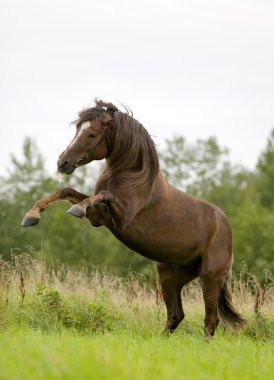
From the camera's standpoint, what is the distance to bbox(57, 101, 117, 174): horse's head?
756 centimetres

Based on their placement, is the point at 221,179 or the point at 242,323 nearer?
the point at 242,323

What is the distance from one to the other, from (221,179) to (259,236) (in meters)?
15.8

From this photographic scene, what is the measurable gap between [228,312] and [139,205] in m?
2.39

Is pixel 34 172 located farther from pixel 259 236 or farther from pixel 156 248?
pixel 156 248

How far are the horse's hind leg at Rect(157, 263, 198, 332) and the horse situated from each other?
20 centimetres

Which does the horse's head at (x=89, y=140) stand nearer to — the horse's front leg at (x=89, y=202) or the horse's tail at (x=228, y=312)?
the horse's front leg at (x=89, y=202)

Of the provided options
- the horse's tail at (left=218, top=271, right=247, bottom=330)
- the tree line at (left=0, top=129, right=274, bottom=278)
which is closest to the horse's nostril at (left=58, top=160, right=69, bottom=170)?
the horse's tail at (left=218, top=271, right=247, bottom=330)

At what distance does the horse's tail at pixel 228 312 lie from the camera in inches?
362

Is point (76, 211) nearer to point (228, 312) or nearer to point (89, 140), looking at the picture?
point (89, 140)

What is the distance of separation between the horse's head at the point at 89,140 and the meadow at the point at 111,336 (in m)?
1.95

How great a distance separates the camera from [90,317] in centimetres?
938

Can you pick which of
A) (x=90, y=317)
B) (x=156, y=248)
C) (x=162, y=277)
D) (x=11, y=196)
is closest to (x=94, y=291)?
(x=90, y=317)

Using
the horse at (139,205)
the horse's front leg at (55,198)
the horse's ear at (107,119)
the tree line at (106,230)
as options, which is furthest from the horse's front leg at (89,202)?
the tree line at (106,230)

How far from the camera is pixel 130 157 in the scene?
314 inches
